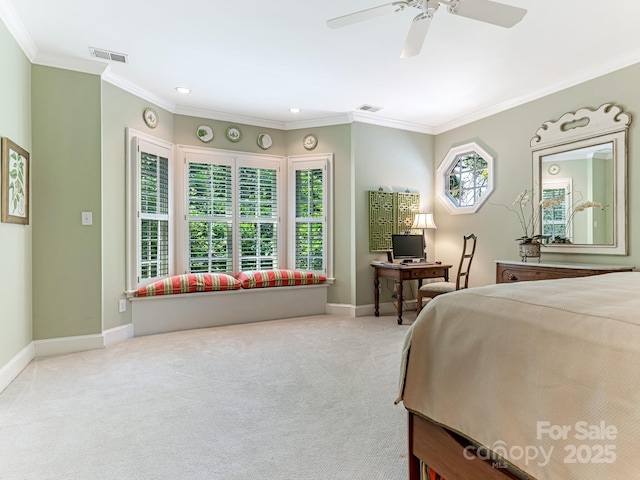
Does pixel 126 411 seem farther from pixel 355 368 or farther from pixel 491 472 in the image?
pixel 491 472

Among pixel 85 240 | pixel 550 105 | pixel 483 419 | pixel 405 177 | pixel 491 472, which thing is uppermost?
pixel 550 105

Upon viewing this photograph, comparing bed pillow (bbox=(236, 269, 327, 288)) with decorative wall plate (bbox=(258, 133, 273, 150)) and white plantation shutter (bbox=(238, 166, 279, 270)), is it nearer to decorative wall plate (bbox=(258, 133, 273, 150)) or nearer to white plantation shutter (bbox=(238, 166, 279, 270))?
white plantation shutter (bbox=(238, 166, 279, 270))

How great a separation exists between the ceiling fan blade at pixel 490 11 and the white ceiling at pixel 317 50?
1.55 ft

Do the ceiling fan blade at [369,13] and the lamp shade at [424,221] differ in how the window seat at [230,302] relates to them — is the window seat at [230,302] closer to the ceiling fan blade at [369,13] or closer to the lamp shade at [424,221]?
the lamp shade at [424,221]

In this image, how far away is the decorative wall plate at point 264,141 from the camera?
4781mm

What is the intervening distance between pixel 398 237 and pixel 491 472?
358 centimetres

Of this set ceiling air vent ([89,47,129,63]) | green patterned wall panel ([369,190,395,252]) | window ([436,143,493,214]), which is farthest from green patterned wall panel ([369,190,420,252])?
ceiling air vent ([89,47,129,63])

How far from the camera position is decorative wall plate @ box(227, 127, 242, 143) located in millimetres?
4602

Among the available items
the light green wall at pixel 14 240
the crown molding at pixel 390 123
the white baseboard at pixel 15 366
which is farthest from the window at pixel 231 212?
the white baseboard at pixel 15 366

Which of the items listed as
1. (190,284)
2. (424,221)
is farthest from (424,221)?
(190,284)

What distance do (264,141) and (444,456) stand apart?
170 inches

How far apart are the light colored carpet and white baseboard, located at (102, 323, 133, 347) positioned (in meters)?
0.14

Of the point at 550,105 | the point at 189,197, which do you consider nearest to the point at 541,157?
the point at 550,105

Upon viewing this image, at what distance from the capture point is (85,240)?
3.23 meters
